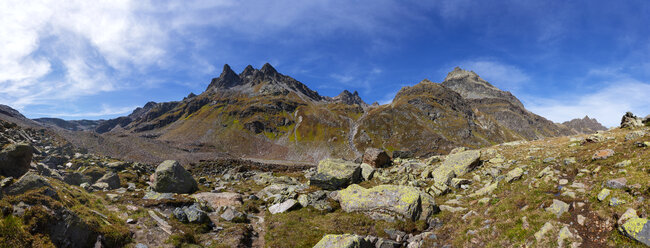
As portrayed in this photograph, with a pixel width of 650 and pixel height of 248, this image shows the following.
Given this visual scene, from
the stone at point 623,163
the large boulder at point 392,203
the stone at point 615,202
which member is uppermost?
the stone at point 623,163

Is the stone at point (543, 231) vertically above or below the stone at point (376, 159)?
below

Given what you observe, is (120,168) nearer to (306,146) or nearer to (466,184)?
(466,184)

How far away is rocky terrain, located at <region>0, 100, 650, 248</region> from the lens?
11.4 m

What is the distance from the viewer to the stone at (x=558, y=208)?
1294 centimetres

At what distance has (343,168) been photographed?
113ft

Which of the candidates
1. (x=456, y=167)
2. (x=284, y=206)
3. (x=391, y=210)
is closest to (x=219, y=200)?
(x=284, y=206)

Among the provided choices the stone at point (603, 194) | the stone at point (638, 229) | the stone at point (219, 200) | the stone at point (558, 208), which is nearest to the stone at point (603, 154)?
the stone at point (603, 194)

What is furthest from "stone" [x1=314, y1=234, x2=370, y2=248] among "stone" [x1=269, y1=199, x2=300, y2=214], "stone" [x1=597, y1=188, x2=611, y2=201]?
"stone" [x1=597, y1=188, x2=611, y2=201]

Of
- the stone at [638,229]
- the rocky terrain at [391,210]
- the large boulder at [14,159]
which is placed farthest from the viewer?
the large boulder at [14,159]

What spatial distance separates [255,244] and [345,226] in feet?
23.3

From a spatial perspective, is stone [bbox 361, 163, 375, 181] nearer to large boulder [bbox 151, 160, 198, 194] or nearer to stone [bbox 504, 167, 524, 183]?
stone [bbox 504, 167, 524, 183]

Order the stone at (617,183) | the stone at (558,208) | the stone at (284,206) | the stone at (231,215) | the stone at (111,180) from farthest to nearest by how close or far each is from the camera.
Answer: the stone at (111,180)
the stone at (284,206)
the stone at (231,215)
the stone at (617,183)
the stone at (558,208)

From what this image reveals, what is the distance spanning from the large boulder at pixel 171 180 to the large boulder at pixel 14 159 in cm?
1263

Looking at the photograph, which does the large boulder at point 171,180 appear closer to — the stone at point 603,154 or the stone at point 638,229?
the stone at point 638,229
